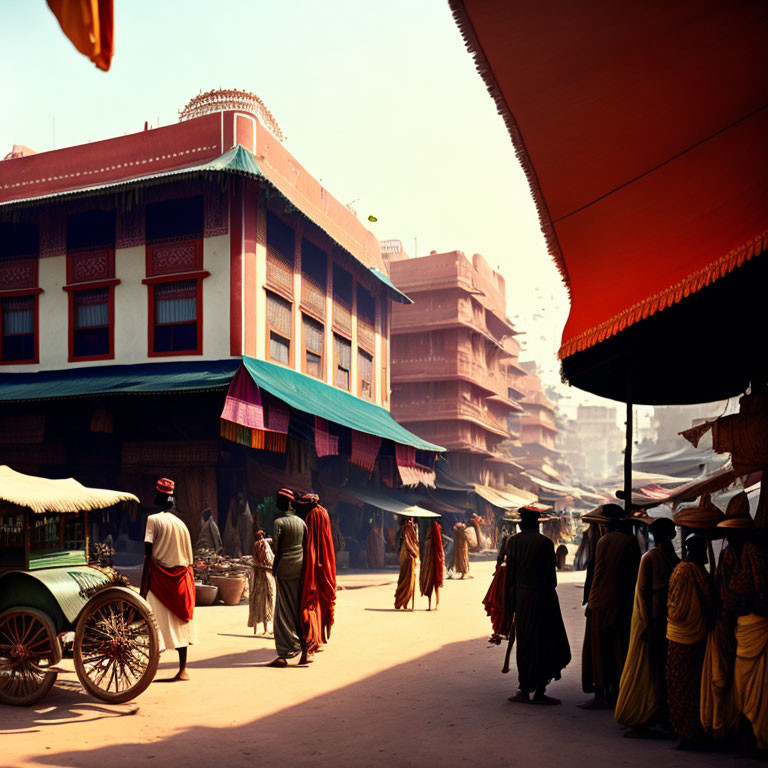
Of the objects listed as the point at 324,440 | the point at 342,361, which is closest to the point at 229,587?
the point at 324,440

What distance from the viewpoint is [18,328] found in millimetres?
20594

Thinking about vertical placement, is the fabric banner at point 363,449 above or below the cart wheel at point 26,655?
above

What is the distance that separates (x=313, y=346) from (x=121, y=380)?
5.91 m

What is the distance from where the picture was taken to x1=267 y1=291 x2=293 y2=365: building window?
19.8m

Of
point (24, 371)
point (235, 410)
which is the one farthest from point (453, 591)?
point (24, 371)

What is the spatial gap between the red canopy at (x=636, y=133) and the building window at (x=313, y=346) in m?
14.7

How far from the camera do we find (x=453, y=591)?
19.1m

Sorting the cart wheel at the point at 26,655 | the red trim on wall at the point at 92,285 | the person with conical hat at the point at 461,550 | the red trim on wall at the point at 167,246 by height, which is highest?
the red trim on wall at the point at 167,246

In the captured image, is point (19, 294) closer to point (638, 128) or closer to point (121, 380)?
point (121, 380)

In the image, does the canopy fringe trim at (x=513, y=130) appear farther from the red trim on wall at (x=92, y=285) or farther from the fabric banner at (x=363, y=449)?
the red trim on wall at (x=92, y=285)

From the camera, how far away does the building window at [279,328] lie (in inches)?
778

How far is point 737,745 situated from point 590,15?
5.25 meters

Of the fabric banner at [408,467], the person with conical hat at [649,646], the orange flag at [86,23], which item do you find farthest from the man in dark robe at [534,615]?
the fabric banner at [408,467]

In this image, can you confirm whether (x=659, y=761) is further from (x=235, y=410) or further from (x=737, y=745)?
(x=235, y=410)
